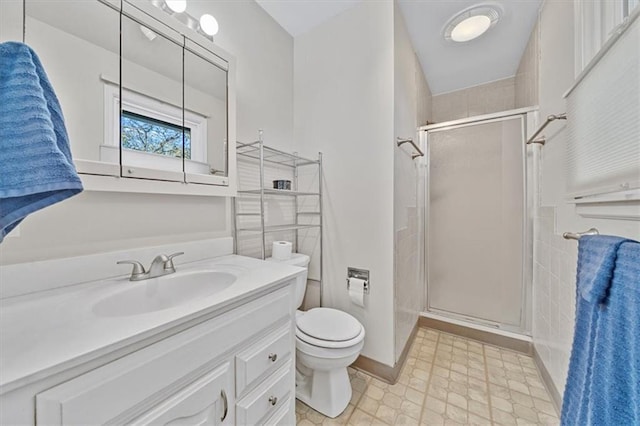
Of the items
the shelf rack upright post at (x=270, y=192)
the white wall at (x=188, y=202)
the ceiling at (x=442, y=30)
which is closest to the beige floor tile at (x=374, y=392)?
the shelf rack upright post at (x=270, y=192)

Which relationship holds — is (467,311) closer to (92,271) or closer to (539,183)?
(539,183)

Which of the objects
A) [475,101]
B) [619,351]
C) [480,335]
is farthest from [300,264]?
[475,101]

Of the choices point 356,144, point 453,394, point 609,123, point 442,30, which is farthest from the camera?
point 442,30

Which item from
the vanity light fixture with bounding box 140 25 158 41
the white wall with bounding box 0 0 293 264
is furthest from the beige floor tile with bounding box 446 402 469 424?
the vanity light fixture with bounding box 140 25 158 41

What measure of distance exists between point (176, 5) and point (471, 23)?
1.85 metres

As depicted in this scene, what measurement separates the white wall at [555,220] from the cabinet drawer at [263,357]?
4.21 ft

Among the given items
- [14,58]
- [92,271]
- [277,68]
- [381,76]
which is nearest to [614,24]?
[381,76]

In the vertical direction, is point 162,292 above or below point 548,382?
above

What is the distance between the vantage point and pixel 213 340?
2.15 feet

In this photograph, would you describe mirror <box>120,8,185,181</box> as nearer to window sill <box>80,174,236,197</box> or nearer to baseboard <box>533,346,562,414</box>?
window sill <box>80,174,236,197</box>

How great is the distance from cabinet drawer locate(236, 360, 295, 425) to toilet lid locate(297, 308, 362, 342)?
11.5 inches

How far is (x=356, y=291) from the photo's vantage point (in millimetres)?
1512

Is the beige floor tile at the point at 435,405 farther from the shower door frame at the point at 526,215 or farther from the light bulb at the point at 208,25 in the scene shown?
the light bulb at the point at 208,25

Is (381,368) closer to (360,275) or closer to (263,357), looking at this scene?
(360,275)
